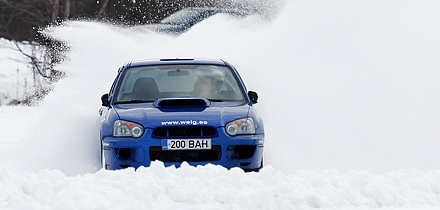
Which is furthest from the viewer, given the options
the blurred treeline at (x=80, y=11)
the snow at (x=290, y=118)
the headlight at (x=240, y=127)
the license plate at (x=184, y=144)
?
the blurred treeline at (x=80, y=11)

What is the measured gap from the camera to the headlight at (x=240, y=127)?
8.00 meters

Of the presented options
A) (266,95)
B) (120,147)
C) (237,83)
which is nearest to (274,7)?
(266,95)

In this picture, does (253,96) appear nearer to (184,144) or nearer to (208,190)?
(184,144)

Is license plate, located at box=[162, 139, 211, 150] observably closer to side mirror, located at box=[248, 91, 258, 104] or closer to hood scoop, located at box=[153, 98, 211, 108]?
hood scoop, located at box=[153, 98, 211, 108]

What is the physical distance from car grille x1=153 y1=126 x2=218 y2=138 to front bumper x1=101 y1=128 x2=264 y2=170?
60 mm

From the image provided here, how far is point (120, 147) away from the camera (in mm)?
7926

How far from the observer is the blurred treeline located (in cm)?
2264

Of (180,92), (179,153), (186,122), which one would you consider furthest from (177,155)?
(180,92)

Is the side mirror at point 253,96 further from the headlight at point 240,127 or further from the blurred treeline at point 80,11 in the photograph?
the blurred treeline at point 80,11

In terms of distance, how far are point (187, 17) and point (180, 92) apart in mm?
12603

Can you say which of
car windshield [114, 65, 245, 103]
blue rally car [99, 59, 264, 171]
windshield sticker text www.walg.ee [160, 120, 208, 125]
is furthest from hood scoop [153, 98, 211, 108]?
windshield sticker text www.walg.ee [160, 120, 208, 125]

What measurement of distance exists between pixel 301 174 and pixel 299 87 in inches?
264

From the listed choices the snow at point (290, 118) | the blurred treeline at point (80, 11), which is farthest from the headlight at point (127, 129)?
A: the blurred treeline at point (80, 11)

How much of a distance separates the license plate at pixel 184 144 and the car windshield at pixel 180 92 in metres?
1.13
